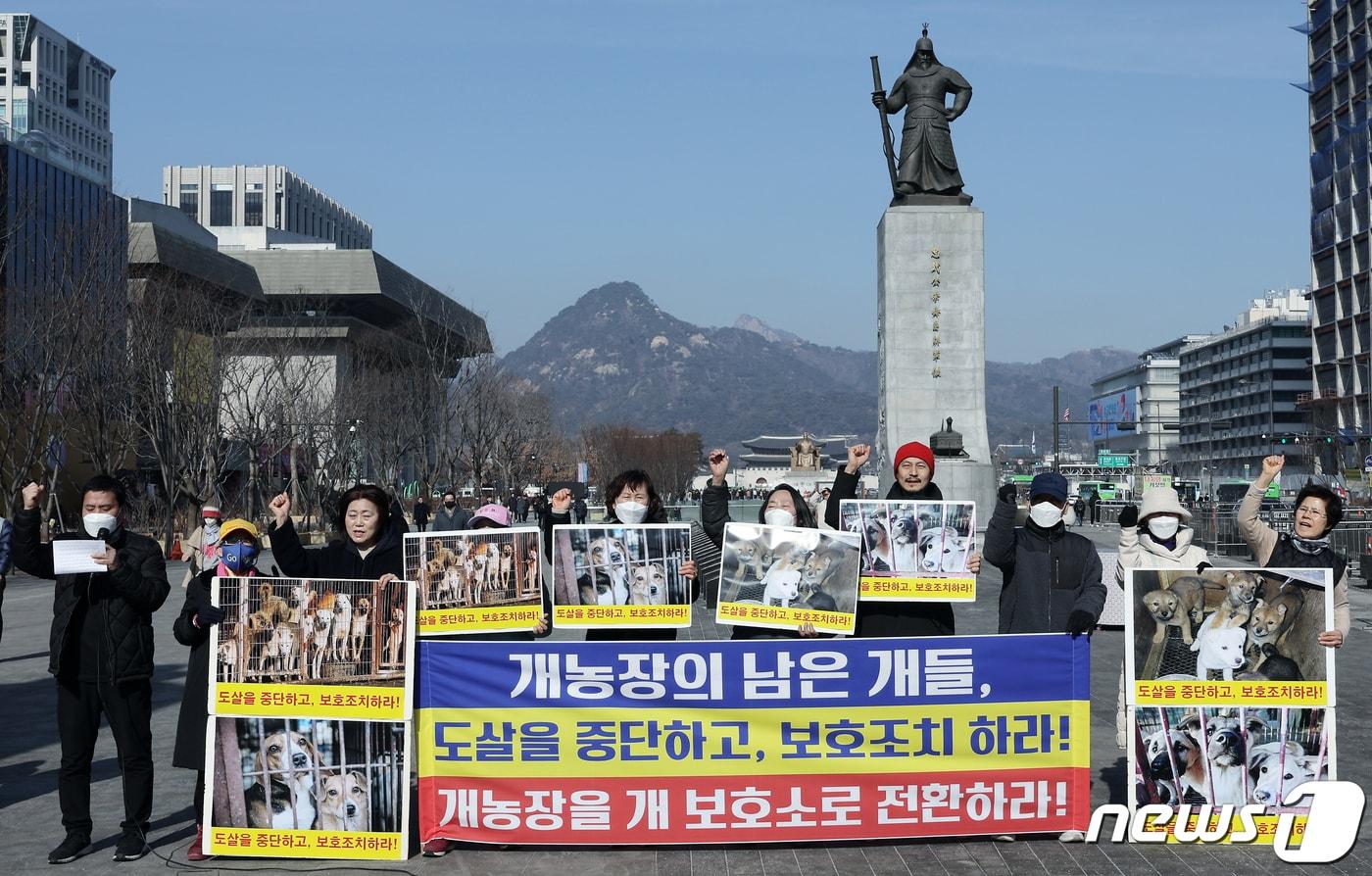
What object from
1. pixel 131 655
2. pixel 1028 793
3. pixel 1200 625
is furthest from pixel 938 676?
pixel 131 655

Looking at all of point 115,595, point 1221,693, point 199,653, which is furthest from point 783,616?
point 115,595

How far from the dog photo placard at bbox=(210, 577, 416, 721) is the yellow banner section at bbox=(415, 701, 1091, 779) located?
1.15ft

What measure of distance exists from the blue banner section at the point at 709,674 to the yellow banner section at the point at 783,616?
1.39ft

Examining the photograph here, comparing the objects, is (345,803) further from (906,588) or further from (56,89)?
(56,89)

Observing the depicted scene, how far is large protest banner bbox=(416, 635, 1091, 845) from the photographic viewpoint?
308 inches

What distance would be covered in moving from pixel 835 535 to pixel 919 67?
27.6 meters

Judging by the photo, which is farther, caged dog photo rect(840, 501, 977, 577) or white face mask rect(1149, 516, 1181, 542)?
caged dog photo rect(840, 501, 977, 577)

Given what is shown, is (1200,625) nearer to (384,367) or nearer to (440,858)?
(440,858)

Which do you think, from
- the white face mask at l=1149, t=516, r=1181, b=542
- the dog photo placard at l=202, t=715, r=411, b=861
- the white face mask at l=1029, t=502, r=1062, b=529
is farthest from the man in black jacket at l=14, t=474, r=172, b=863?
the white face mask at l=1149, t=516, r=1181, b=542

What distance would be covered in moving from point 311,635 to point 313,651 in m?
0.08

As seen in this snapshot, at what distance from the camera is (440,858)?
7754mm

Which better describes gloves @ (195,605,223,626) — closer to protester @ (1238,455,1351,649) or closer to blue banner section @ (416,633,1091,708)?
blue banner section @ (416,633,1091,708)

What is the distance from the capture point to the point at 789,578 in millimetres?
8391

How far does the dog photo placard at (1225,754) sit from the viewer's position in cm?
791
